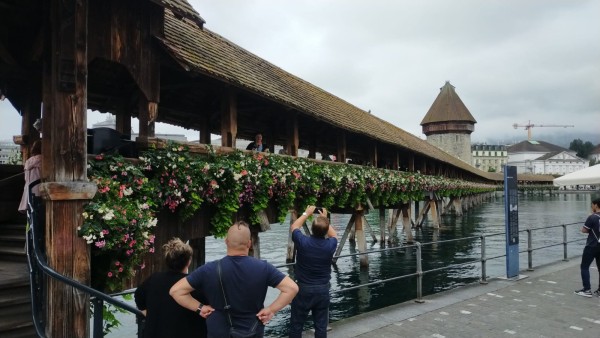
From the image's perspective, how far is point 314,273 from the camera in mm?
4477

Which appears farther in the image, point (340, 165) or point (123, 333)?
point (340, 165)

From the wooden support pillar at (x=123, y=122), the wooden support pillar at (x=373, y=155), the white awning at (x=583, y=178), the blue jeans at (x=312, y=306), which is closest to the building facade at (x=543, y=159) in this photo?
the wooden support pillar at (x=373, y=155)

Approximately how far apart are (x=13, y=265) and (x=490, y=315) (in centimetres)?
635

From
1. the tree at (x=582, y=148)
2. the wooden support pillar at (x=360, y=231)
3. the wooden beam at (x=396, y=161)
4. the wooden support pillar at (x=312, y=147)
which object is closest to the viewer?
the wooden support pillar at (x=360, y=231)

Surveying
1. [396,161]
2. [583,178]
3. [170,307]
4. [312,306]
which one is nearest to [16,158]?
[396,161]

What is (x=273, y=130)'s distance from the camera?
14.2m

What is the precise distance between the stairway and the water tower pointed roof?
2355 inches

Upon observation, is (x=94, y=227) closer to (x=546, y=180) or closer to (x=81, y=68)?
(x=81, y=68)

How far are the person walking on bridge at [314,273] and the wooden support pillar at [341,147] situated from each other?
9.19 meters

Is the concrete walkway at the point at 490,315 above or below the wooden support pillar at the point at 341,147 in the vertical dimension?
below

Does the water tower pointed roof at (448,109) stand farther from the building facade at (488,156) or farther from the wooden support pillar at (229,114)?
the building facade at (488,156)

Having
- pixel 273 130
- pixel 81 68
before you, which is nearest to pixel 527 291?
pixel 81 68

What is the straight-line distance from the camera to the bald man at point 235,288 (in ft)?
10.1

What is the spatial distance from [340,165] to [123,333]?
6.34 meters
